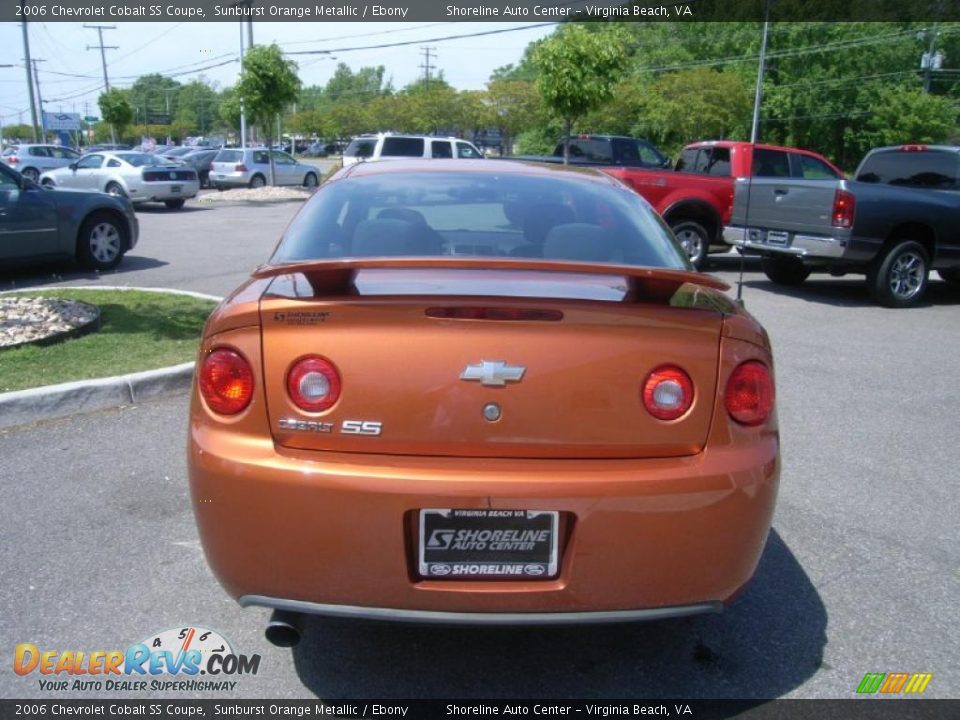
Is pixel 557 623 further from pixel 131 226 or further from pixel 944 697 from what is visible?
pixel 131 226

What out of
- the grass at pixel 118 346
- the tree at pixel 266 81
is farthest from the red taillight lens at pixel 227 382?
the tree at pixel 266 81

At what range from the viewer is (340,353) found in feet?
8.04

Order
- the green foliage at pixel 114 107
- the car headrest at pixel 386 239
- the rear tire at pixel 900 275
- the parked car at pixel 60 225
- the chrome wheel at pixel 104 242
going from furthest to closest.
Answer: the green foliage at pixel 114 107 < the chrome wheel at pixel 104 242 < the rear tire at pixel 900 275 < the parked car at pixel 60 225 < the car headrest at pixel 386 239

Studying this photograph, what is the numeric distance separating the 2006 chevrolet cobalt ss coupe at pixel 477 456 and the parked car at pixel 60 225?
29.4ft

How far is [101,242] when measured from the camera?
37.4 feet

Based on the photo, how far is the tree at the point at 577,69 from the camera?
68.1 ft

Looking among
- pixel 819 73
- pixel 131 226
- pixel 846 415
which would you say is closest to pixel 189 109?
pixel 819 73

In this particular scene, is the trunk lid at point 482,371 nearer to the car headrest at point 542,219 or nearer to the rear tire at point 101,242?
the car headrest at point 542,219

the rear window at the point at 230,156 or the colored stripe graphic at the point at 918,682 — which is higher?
the rear window at the point at 230,156

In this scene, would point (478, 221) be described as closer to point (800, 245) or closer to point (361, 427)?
point (361, 427)

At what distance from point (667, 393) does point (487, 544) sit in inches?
27.4

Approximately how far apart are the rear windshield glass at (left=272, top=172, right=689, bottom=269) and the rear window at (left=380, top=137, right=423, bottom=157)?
18.1 m

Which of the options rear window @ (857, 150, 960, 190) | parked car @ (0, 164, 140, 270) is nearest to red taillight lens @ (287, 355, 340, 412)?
parked car @ (0, 164, 140, 270)

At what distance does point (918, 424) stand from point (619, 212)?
3317 mm
